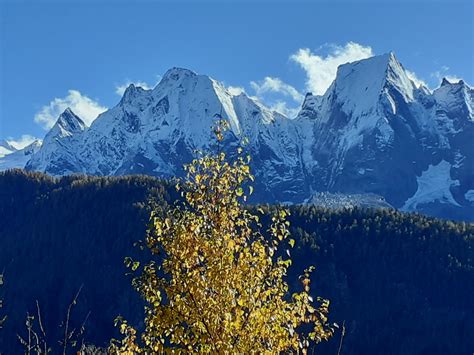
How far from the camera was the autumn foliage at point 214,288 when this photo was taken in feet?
44.2

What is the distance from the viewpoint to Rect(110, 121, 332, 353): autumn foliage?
13484 mm

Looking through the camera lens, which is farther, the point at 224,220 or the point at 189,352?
the point at 224,220

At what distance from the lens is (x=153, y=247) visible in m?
14.2

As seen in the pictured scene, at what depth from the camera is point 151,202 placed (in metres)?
15.1

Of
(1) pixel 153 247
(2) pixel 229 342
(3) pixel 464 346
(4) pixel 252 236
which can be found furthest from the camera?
(3) pixel 464 346

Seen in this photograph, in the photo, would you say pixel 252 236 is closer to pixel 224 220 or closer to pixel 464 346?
pixel 224 220

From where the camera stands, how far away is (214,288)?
13.6 m

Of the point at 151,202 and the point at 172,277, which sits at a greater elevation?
the point at 151,202

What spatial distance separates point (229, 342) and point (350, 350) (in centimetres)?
19090

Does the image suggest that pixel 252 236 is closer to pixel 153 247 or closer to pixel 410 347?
pixel 153 247

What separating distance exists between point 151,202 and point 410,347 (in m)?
194

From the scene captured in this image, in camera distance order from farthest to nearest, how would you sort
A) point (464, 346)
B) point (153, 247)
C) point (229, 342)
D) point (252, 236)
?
point (464, 346) < point (252, 236) < point (153, 247) < point (229, 342)

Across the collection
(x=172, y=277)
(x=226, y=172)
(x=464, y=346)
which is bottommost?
(x=172, y=277)

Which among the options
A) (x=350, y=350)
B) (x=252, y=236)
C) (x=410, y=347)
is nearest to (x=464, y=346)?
(x=410, y=347)
